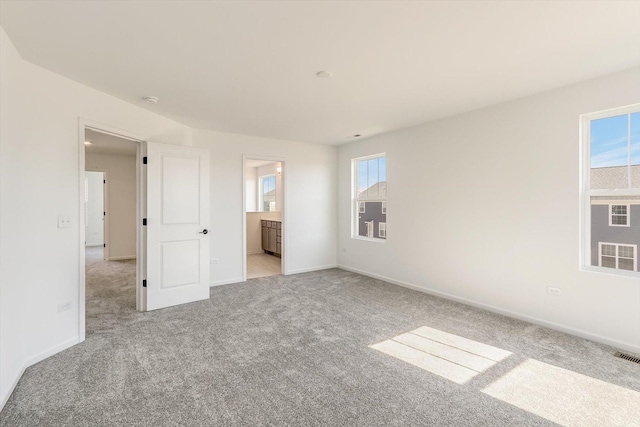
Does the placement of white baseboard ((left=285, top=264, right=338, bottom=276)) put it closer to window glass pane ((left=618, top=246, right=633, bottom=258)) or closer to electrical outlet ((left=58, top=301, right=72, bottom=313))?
electrical outlet ((left=58, top=301, right=72, bottom=313))

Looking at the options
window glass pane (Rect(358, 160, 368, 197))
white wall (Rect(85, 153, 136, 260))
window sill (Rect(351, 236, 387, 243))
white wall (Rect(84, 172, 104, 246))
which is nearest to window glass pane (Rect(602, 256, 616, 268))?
window sill (Rect(351, 236, 387, 243))

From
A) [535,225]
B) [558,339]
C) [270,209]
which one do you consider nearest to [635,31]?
[535,225]

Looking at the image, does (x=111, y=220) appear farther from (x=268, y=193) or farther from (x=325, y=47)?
(x=325, y=47)

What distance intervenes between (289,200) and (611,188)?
4355 millimetres

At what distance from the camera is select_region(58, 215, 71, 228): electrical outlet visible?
2674mm

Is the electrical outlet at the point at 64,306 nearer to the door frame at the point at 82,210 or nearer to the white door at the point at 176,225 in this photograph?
the door frame at the point at 82,210

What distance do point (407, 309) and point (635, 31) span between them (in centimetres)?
318

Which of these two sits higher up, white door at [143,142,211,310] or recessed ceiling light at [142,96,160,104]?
recessed ceiling light at [142,96,160,104]

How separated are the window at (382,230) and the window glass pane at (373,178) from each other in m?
0.56

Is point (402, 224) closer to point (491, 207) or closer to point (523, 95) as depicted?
point (491, 207)

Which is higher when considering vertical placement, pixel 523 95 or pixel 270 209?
pixel 523 95

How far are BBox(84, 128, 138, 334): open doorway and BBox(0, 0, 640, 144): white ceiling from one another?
2425 mm

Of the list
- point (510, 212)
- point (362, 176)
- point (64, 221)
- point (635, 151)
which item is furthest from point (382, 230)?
point (64, 221)

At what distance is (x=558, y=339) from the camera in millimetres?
2850
